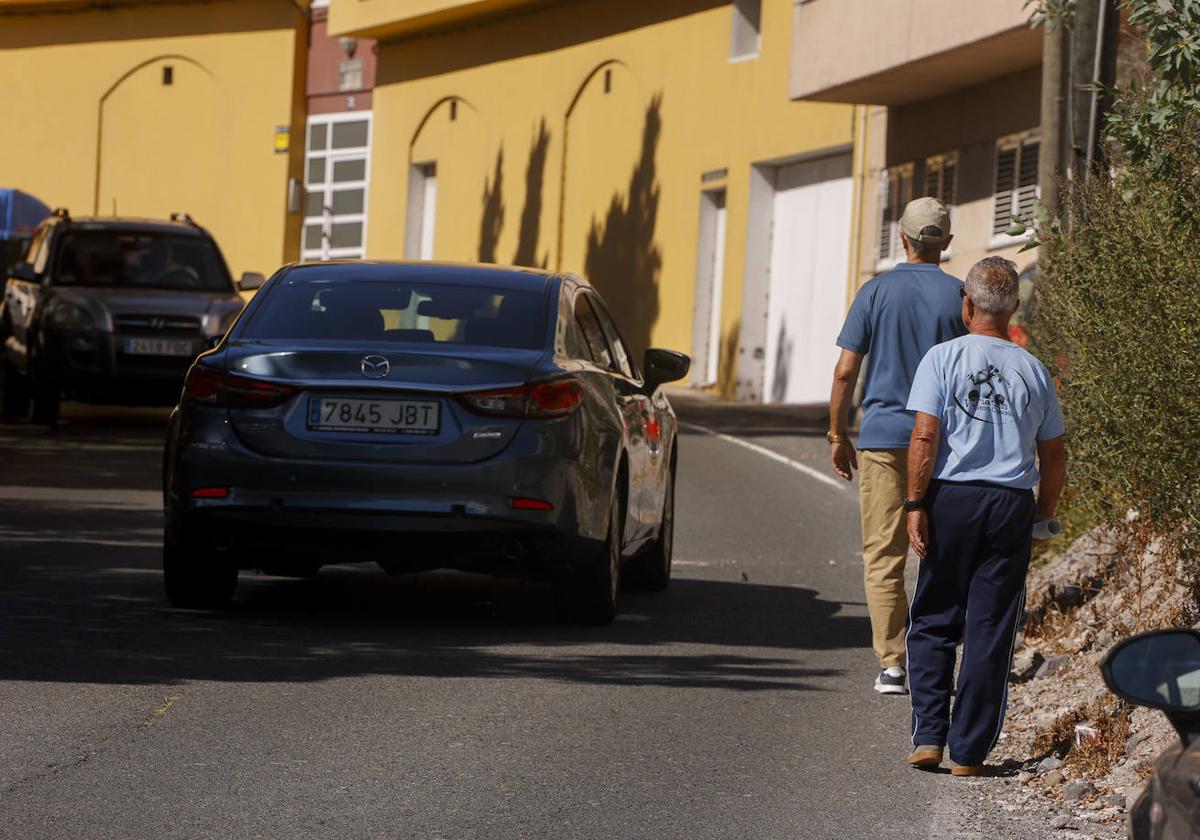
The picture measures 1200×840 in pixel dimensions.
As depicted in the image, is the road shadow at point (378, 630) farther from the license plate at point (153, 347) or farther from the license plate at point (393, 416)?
the license plate at point (153, 347)

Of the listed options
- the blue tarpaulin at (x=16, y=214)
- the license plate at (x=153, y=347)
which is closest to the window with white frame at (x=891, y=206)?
the license plate at (x=153, y=347)

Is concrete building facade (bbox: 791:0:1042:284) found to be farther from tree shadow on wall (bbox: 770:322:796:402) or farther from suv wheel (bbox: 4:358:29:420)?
suv wheel (bbox: 4:358:29:420)

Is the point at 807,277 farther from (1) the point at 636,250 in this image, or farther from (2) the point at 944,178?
(1) the point at 636,250

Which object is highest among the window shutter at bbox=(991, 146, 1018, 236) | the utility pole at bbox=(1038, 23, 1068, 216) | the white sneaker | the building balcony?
the building balcony

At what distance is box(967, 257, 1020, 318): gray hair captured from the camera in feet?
22.7

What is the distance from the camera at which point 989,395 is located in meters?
6.84

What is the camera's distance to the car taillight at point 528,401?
9.08 metres

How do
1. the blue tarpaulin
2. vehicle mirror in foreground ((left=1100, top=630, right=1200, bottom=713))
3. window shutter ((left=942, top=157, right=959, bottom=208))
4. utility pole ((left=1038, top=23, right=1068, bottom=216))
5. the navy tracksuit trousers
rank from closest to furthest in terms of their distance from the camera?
vehicle mirror in foreground ((left=1100, top=630, right=1200, bottom=713)), the navy tracksuit trousers, utility pole ((left=1038, top=23, right=1068, bottom=216)), window shutter ((left=942, top=157, right=959, bottom=208)), the blue tarpaulin

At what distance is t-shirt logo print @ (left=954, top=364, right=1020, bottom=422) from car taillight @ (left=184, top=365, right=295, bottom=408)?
3.26m

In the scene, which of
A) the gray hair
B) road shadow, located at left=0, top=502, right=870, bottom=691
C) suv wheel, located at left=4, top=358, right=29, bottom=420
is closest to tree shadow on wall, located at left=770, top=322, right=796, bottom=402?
suv wheel, located at left=4, top=358, right=29, bottom=420

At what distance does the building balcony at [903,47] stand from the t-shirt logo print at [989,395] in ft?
50.0

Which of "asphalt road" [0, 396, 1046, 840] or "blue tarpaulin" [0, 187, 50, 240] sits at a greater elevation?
"blue tarpaulin" [0, 187, 50, 240]

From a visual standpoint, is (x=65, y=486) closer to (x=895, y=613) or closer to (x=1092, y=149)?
(x=1092, y=149)

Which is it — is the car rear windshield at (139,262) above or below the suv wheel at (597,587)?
above
